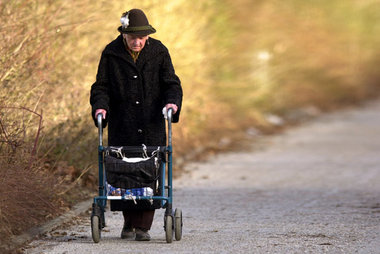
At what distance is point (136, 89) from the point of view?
24.0 feet

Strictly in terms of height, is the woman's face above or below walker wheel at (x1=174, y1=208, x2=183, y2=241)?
above

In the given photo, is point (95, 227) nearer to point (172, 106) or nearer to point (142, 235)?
point (142, 235)

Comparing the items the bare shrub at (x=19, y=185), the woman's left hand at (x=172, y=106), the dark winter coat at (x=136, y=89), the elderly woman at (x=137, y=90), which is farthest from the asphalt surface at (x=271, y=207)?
the woman's left hand at (x=172, y=106)

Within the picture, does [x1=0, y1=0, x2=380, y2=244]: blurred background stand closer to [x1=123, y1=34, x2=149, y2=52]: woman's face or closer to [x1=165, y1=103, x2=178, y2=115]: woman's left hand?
[x1=123, y1=34, x2=149, y2=52]: woman's face

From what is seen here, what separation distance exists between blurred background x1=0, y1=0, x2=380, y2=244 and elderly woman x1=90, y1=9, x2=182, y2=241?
27.3 inches

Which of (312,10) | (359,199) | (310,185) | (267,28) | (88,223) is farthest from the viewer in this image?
(312,10)

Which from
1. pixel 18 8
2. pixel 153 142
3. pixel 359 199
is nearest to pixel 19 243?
pixel 153 142

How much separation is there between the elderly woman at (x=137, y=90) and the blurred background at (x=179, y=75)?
0.69 metres

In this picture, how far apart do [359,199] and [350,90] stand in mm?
24857

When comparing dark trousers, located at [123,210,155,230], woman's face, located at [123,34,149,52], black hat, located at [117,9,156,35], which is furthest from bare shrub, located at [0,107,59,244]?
black hat, located at [117,9,156,35]

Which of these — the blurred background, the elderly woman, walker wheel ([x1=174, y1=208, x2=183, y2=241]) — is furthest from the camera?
the blurred background

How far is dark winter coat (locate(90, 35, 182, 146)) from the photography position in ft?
24.0

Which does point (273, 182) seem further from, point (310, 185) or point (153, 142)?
point (153, 142)

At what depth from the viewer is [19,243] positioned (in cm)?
701
